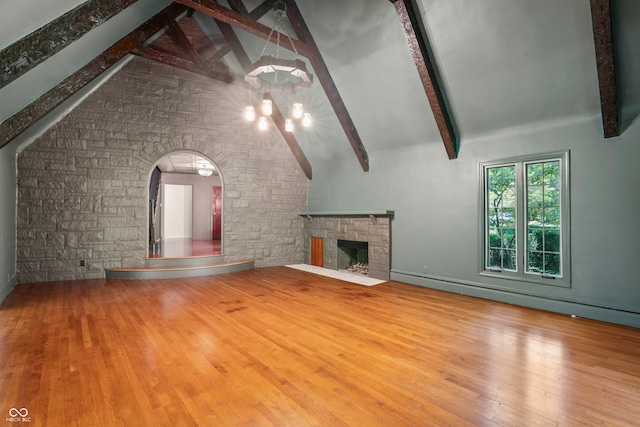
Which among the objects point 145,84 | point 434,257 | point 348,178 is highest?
point 145,84

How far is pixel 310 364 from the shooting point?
254cm

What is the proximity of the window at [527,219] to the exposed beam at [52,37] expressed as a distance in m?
5.04

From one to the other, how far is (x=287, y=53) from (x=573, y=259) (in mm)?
5648

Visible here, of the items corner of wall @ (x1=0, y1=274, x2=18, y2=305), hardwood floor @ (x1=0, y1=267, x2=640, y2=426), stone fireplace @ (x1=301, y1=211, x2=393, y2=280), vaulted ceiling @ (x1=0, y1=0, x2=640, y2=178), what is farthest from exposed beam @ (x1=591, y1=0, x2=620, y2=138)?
corner of wall @ (x1=0, y1=274, x2=18, y2=305)

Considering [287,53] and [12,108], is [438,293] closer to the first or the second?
[287,53]

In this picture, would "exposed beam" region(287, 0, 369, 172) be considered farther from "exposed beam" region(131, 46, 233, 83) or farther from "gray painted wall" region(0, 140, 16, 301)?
"gray painted wall" region(0, 140, 16, 301)

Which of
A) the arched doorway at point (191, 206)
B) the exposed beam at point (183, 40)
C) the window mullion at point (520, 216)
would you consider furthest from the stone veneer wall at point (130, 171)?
the window mullion at point (520, 216)

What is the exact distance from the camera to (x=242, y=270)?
6926 mm

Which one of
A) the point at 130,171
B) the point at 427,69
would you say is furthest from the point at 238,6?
the point at 130,171

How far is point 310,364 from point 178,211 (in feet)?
36.4

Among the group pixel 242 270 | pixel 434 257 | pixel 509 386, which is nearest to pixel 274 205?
pixel 242 270

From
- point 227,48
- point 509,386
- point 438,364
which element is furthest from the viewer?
point 227,48

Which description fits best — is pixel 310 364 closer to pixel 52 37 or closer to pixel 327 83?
pixel 52 37

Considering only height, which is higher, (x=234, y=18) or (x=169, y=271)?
(x=234, y=18)
